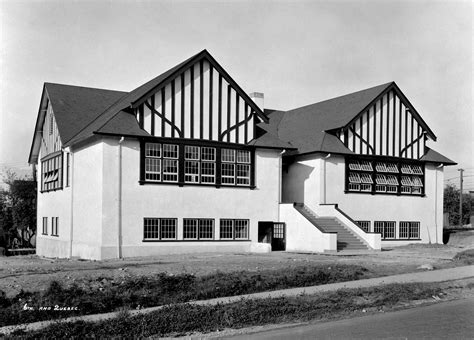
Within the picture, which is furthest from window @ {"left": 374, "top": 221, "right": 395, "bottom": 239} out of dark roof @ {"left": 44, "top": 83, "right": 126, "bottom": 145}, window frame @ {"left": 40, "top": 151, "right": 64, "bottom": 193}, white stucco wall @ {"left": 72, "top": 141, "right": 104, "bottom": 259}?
window frame @ {"left": 40, "top": 151, "right": 64, "bottom": 193}

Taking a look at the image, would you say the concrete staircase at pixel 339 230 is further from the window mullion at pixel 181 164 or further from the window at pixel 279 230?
the window mullion at pixel 181 164

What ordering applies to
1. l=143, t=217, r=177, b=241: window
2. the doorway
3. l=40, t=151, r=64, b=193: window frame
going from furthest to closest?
l=40, t=151, r=64, b=193: window frame < the doorway < l=143, t=217, r=177, b=241: window

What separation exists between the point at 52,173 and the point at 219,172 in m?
12.6

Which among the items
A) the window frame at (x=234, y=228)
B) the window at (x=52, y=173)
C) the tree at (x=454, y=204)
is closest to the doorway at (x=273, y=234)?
the window frame at (x=234, y=228)

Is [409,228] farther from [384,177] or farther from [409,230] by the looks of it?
[384,177]

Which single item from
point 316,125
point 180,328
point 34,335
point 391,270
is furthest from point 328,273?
point 316,125

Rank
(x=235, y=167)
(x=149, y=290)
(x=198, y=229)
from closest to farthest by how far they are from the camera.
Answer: (x=149, y=290)
(x=198, y=229)
(x=235, y=167)

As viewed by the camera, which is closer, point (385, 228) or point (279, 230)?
point (279, 230)

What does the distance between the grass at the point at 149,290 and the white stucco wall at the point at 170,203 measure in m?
12.5

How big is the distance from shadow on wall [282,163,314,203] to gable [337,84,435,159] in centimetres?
305

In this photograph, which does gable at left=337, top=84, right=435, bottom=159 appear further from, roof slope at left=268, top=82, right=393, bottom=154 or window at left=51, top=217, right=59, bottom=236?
window at left=51, top=217, right=59, bottom=236

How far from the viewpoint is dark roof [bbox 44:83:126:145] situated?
36000 millimetres

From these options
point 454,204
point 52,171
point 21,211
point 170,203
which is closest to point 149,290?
point 170,203

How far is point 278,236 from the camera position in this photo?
34219mm
